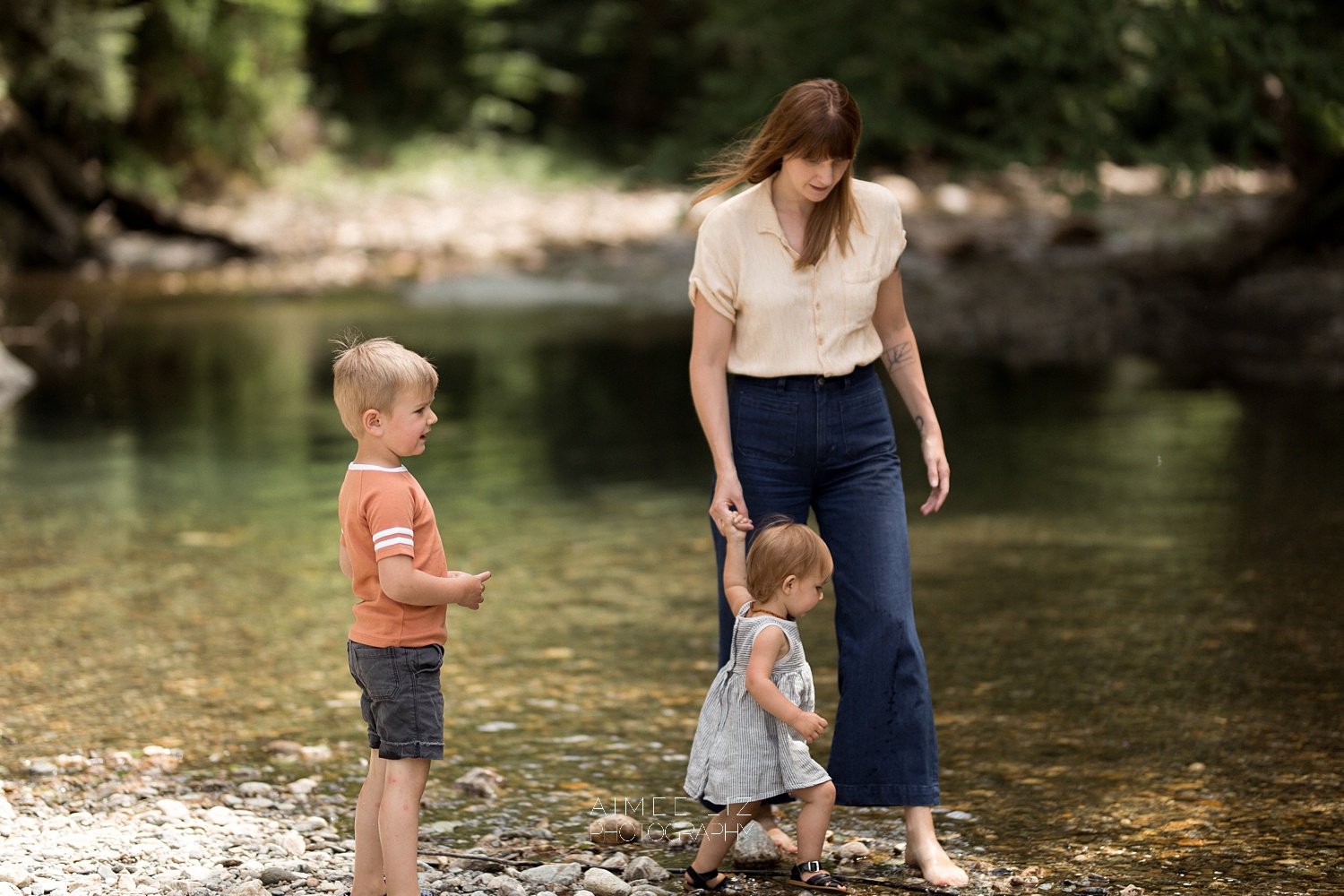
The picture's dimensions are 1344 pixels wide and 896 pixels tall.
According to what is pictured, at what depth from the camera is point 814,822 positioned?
3.64m

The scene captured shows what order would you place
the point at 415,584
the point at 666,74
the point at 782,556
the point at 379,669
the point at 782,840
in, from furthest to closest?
the point at 666,74 < the point at 782,840 < the point at 782,556 < the point at 379,669 < the point at 415,584

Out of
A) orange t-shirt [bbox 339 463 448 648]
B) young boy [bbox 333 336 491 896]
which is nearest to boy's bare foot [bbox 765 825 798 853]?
young boy [bbox 333 336 491 896]

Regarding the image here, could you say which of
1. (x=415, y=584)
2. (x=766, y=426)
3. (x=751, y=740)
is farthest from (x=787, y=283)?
(x=415, y=584)

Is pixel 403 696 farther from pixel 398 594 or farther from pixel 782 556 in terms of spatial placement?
pixel 782 556

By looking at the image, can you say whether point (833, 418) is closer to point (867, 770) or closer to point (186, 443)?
point (867, 770)

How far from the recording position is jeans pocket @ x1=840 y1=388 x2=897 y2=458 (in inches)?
152

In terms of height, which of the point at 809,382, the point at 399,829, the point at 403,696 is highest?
the point at 809,382

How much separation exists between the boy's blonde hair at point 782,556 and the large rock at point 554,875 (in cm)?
78

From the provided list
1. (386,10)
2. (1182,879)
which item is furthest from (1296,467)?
(386,10)

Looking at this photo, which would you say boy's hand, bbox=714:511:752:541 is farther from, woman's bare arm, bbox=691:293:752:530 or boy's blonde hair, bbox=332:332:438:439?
boy's blonde hair, bbox=332:332:438:439

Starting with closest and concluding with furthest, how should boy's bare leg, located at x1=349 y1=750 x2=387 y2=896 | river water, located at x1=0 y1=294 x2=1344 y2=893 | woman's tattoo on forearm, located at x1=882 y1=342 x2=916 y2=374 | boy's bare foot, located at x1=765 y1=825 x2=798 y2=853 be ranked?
boy's bare leg, located at x1=349 y1=750 x2=387 y2=896, boy's bare foot, located at x1=765 y1=825 x2=798 y2=853, woman's tattoo on forearm, located at x1=882 y1=342 x2=916 y2=374, river water, located at x1=0 y1=294 x2=1344 y2=893

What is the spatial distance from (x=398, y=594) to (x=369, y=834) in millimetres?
597

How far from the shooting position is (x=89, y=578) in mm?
6473

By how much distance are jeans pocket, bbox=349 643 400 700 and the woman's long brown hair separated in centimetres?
133
